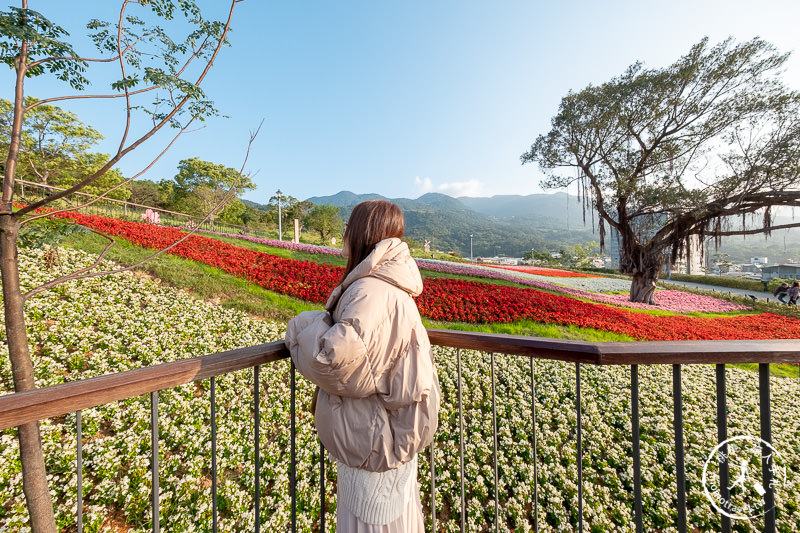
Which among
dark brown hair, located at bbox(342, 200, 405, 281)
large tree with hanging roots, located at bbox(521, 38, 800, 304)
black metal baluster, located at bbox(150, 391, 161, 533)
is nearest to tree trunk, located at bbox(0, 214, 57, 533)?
black metal baluster, located at bbox(150, 391, 161, 533)

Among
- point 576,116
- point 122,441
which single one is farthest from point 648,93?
point 122,441

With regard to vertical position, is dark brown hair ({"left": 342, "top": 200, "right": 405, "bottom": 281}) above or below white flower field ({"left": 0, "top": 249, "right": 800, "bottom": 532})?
above

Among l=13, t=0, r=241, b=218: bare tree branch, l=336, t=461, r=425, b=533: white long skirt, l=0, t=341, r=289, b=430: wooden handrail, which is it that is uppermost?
l=13, t=0, r=241, b=218: bare tree branch

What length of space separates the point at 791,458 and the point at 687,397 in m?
0.97

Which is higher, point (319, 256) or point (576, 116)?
point (576, 116)

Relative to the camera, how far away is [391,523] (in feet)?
3.40

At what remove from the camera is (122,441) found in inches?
87.4

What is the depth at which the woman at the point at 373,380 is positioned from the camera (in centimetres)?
87

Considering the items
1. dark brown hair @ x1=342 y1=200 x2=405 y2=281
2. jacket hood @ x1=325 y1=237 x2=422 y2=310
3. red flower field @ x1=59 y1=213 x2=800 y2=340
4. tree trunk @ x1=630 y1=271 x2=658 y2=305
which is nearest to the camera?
jacket hood @ x1=325 y1=237 x2=422 y2=310

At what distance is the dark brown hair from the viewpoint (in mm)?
1101

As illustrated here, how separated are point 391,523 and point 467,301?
5.29 meters

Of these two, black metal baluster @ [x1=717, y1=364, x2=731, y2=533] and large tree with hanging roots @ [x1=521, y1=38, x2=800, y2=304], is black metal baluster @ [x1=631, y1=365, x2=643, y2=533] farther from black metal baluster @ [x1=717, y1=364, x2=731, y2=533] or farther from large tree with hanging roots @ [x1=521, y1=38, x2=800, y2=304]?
large tree with hanging roots @ [x1=521, y1=38, x2=800, y2=304]

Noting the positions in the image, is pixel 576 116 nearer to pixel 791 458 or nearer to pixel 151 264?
pixel 791 458

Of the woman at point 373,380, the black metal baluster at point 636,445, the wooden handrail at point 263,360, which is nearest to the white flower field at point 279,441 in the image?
the black metal baluster at point 636,445
